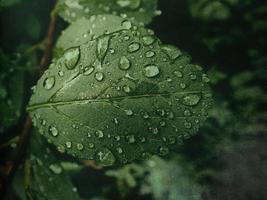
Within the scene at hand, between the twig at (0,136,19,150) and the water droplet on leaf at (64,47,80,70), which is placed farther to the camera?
the twig at (0,136,19,150)

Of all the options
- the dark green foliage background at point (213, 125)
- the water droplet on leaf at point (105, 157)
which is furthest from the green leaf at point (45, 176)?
the water droplet on leaf at point (105, 157)

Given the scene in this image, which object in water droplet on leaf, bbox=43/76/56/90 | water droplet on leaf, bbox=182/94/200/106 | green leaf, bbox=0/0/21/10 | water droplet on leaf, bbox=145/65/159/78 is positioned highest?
green leaf, bbox=0/0/21/10

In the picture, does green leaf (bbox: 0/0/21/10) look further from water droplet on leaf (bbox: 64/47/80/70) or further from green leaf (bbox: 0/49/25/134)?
water droplet on leaf (bbox: 64/47/80/70)

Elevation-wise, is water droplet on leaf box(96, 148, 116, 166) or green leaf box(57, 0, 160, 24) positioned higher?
green leaf box(57, 0, 160, 24)

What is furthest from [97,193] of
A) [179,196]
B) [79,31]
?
[79,31]

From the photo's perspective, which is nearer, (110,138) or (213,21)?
(110,138)

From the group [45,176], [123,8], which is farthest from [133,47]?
[45,176]

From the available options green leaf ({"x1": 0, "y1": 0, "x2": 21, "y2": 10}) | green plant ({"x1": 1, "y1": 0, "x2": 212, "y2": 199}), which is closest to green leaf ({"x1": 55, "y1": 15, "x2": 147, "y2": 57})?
green plant ({"x1": 1, "y1": 0, "x2": 212, "y2": 199})

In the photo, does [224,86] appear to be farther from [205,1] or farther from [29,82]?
[29,82]
